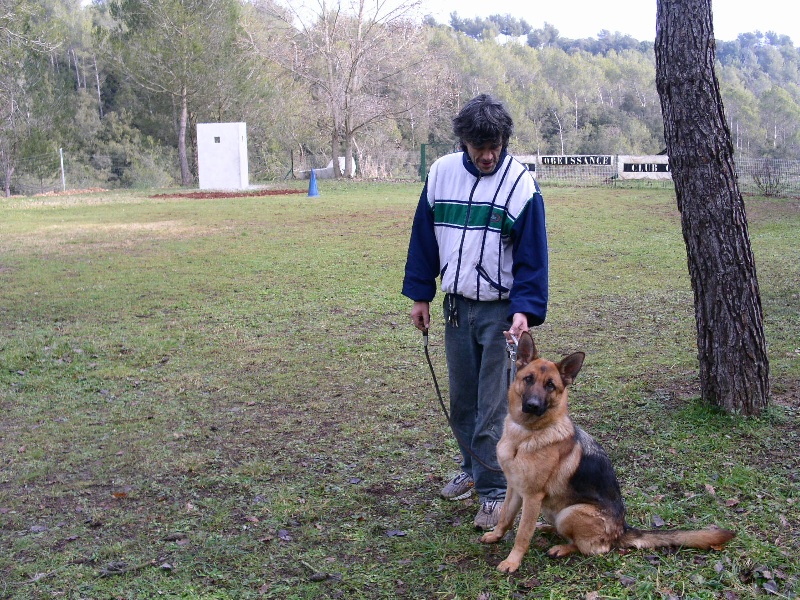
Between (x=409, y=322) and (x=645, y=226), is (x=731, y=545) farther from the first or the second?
(x=645, y=226)

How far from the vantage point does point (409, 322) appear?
9.04 m

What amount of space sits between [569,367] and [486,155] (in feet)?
3.50

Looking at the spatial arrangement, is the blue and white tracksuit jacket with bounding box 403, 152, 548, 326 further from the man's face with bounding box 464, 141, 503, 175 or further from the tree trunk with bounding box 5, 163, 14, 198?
the tree trunk with bounding box 5, 163, 14, 198

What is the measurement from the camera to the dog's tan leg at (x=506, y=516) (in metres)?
3.76

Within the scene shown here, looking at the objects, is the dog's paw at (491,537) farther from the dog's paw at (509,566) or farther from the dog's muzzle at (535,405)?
the dog's muzzle at (535,405)

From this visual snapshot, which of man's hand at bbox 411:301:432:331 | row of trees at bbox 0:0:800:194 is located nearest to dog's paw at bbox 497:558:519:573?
man's hand at bbox 411:301:432:331

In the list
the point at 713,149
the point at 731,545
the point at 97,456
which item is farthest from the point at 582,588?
the point at 97,456

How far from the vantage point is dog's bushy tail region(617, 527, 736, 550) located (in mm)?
3557

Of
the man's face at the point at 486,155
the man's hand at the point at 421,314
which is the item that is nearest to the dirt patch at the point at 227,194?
the man's hand at the point at 421,314

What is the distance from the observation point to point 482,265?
3830 millimetres

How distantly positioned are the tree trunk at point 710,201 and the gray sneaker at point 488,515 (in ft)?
6.81

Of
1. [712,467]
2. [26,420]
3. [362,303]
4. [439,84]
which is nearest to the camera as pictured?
[712,467]

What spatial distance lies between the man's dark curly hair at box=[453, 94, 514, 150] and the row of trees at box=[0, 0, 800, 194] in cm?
3065

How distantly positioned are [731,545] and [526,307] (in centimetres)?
147
